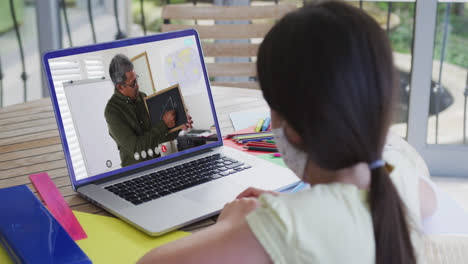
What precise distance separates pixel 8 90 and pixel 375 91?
3561 millimetres

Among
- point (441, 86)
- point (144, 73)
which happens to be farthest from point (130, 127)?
point (441, 86)

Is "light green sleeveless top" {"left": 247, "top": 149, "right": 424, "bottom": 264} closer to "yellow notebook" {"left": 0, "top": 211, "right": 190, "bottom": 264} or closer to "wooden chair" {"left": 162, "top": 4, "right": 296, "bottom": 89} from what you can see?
"yellow notebook" {"left": 0, "top": 211, "right": 190, "bottom": 264}

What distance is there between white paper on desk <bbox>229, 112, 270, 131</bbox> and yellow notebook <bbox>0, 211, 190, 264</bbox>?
55cm

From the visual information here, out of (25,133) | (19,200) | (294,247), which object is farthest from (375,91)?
(25,133)

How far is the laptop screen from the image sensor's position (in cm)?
102

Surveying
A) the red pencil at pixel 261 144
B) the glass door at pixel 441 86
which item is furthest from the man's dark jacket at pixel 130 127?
the glass door at pixel 441 86

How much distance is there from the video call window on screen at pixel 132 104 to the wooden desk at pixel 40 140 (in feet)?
0.38

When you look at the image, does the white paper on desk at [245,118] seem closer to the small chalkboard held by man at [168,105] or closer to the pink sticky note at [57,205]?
the small chalkboard held by man at [168,105]

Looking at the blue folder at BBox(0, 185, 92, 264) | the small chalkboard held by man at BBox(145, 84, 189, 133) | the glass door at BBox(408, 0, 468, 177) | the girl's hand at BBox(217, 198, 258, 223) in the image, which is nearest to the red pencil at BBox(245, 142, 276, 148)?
the small chalkboard held by man at BBox(145, 84, 189, 133)

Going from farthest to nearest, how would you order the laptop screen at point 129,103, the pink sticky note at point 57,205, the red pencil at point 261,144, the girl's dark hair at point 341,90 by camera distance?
1. the red pencil at point 261,144
2. the laptop screen at point 129,103
3. the pink sticky note at point 57,205
4. the girl's dark hair at point 341,90

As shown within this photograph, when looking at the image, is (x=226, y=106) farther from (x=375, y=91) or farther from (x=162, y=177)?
(x=375, y=91)

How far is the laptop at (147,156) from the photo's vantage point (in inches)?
37.0

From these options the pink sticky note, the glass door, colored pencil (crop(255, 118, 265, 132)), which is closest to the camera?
the pink sticky note

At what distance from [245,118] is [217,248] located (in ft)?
2.71
